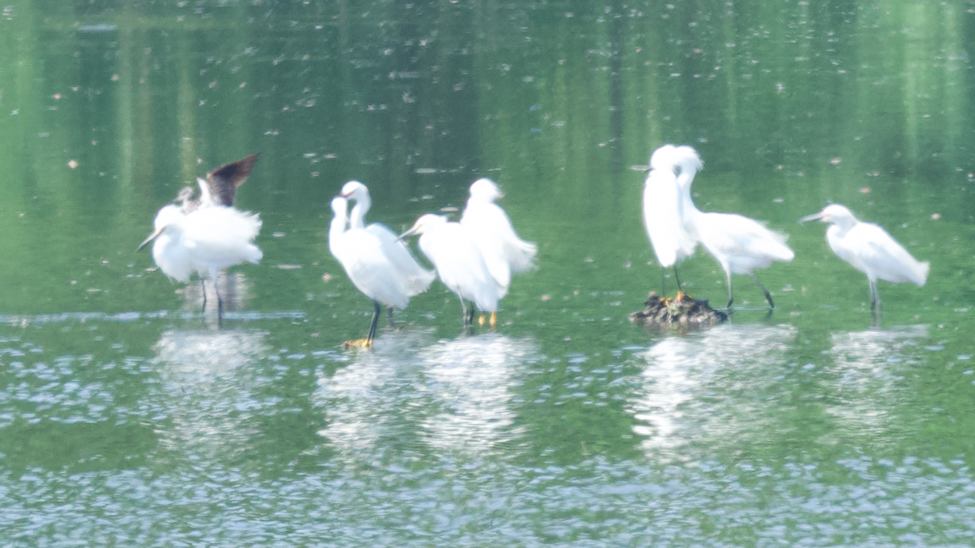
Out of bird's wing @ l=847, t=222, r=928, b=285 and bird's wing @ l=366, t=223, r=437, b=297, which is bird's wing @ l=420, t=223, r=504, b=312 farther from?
bird's wing @ l=847, t=222, r=928, b=285

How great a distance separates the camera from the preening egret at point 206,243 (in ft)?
47.7

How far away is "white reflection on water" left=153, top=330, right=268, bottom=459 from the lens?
34.2 ft

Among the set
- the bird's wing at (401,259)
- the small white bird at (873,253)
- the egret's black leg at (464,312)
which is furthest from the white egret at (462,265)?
the small white bird at (873,253)

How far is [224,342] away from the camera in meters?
13.4

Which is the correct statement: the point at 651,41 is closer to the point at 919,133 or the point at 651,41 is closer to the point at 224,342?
the point at 919,133

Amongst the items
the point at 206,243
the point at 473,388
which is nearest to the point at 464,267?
the point at 473,388

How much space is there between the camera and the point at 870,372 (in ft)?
38.3

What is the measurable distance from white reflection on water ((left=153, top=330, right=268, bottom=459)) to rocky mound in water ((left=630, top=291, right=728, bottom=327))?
3724 millimetres

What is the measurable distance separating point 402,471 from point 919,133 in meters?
18.8

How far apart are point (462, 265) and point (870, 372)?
399 cm

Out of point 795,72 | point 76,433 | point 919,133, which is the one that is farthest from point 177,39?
point 76,433

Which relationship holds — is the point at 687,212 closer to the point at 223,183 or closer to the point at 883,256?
the point at 883,256

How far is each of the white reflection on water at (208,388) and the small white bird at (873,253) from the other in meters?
5.90

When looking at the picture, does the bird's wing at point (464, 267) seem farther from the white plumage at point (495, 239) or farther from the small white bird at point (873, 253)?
the small white bird at point (873, 253)
